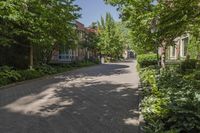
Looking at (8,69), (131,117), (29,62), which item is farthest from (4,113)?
(29,62)

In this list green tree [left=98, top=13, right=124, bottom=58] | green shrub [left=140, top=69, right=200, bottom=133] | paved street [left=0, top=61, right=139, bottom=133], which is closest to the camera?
green shrub [left=140, top=69, right=200, bottom=133]

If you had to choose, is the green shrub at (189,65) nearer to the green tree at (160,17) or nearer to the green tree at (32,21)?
the green tree at (160,17)

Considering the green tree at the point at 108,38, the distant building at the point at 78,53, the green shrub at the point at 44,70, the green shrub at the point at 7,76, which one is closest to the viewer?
the green shrub at the point at 7,76

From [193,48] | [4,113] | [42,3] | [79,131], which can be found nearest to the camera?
[79,131]

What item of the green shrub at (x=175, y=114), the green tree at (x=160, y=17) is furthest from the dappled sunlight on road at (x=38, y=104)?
the green tree at (x=160, y=17)

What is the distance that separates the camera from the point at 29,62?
74.8 ft

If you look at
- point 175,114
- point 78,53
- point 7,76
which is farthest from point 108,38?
point 175,114

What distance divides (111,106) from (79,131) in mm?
3158

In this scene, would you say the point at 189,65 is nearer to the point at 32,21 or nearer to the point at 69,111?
the point at 32,21

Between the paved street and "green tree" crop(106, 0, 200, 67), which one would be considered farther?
"green tree" crop(106, 0, 200, 67)

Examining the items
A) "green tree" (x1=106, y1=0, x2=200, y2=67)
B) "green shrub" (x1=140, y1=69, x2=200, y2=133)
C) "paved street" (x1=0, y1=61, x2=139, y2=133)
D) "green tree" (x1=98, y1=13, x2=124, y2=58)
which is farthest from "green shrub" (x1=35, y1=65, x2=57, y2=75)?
"green tree" (x1=98, y1=13, x2=124, y2=58)

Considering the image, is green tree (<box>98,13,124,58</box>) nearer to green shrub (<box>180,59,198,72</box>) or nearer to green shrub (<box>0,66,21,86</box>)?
green shrub (<box>180,59,198,72</box>)

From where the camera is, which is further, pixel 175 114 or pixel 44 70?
pixel 44 70

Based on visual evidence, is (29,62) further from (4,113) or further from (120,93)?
(4,113)
